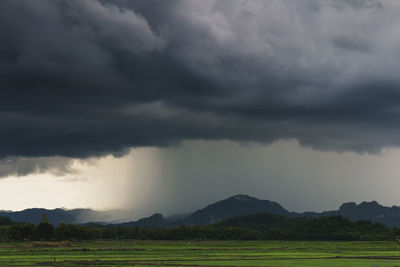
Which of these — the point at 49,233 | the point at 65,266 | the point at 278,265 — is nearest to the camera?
the point at 65,266

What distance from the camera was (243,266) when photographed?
77750 mm

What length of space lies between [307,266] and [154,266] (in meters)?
27.3

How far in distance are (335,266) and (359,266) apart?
4.17 metres

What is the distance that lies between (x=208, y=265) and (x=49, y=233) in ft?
433

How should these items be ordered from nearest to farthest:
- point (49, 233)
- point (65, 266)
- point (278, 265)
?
point (65, 266)
point (278, 265)
point (49, 233)

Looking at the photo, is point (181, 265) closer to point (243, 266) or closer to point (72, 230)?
point (243, 266)

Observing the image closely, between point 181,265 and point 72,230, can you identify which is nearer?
point 181,265

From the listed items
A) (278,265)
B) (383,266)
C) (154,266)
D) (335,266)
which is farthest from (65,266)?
(383,266)

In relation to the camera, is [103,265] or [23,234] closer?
[103,265]

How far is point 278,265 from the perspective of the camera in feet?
266

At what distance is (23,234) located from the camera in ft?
642

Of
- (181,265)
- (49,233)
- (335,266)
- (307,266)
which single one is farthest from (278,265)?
(49,233)

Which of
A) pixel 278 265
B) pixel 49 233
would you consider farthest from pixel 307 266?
pixel 49 233

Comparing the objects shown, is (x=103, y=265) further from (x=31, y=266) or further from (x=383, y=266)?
(x=383, y=266)
